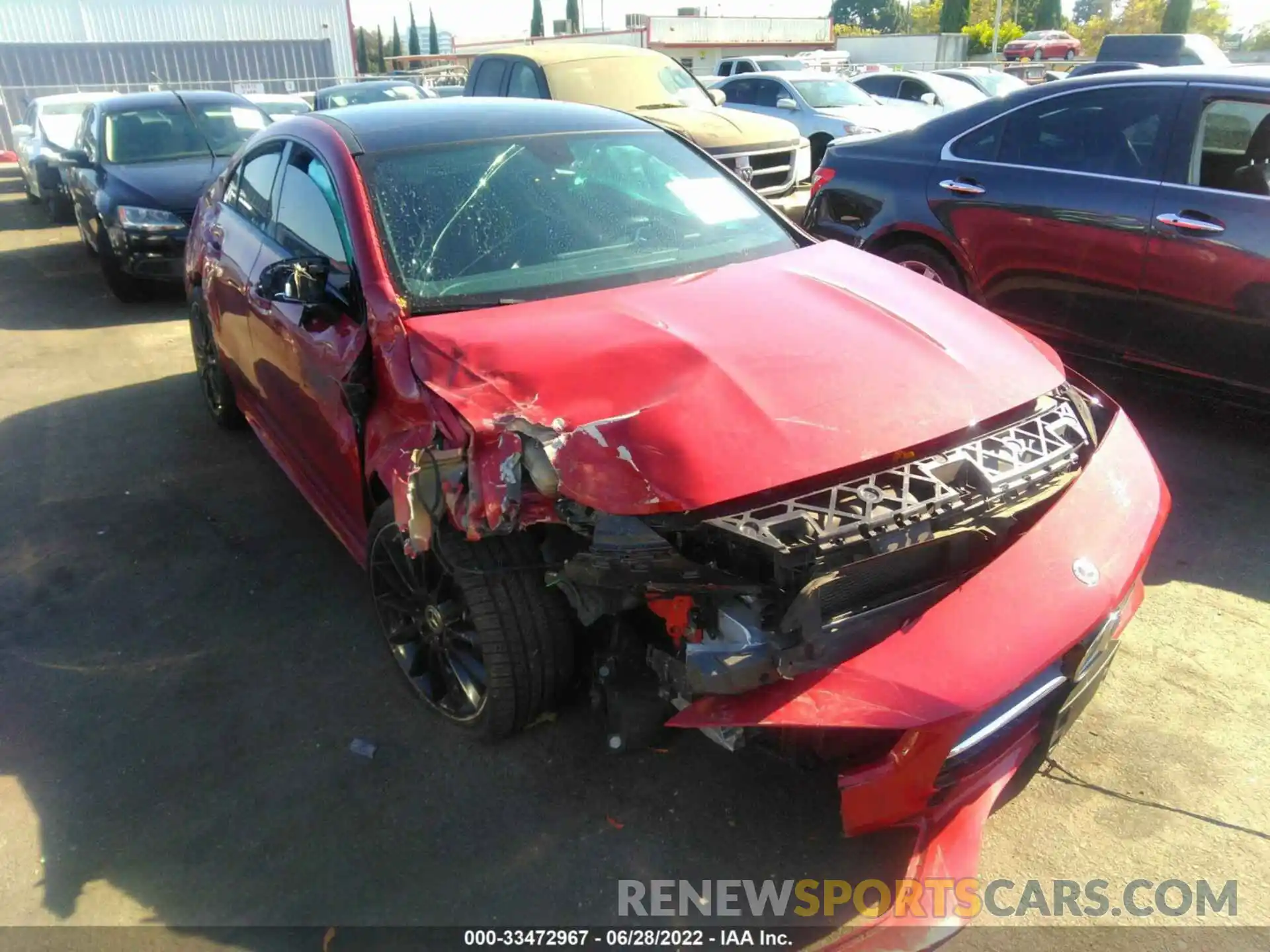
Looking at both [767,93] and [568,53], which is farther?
[767,93]

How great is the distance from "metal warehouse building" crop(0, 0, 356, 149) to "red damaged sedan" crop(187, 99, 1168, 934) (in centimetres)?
2655

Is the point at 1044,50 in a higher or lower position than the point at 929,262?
higher

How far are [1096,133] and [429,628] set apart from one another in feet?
13.4

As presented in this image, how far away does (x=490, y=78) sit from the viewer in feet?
31.6

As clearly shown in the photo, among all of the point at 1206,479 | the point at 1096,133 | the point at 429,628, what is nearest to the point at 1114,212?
the point at 1096,133

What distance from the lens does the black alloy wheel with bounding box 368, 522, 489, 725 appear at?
283 cm

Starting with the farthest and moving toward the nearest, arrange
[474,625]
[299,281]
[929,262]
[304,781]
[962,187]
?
[929,262] < [962,187] < [299,281] < [304,781] < [474,625]

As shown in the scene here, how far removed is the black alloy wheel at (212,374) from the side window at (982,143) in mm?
4104

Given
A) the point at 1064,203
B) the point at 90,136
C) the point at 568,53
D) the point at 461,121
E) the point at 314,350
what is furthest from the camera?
the point at 568,53

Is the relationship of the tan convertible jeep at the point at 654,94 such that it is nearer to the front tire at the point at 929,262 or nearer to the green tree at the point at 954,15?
the front tire at the point at 929,262

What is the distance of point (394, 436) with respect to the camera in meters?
2.76

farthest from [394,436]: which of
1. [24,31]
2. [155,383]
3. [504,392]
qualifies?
[24,31]

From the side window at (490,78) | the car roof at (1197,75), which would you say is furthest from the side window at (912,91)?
the car roof at (1197,75)

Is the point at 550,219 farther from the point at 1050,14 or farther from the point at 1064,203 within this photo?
the point at 1050,14
